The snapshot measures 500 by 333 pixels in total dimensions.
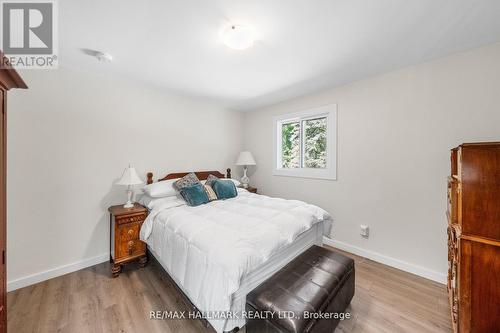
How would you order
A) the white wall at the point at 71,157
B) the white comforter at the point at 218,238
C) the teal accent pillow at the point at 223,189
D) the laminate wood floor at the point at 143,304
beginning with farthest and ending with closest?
the teal accent pillow at the point at 223,189 → the white wall at the point at 71,157 → the laminate wood floor at the point at 143,304 → the white comforter at the point at 218,238

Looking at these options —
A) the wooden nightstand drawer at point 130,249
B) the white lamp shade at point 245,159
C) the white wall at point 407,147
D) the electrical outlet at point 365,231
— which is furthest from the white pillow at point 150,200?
the electrical outlet at point 365,231

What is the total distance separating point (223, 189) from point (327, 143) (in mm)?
1738

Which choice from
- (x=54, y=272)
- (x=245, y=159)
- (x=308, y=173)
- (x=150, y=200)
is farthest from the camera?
(x=245, y=159)

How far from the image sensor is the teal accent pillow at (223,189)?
9.39 ft

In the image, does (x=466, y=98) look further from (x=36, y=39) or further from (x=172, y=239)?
(x=36, y=39)

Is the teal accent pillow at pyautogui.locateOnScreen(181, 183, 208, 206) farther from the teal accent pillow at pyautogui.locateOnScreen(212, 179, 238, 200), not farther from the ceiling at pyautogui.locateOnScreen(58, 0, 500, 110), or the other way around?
the ceiling at pyautogui.locateOnScreen(58, 0, 500, 110)

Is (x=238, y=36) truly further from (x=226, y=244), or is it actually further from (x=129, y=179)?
(x=129, y=179)

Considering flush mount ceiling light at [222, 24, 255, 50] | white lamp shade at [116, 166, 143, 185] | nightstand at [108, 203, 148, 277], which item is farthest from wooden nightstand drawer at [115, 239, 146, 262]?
flush mount ceiling light at [222, 24, 255, 50]

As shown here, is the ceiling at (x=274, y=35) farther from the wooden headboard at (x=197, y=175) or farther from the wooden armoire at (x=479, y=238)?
the wooden headboard at (x=197, y=175)

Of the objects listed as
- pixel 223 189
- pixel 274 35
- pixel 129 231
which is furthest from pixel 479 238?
pixel 129 231

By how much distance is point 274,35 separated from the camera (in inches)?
67.4

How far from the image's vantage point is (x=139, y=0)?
1.33 meters

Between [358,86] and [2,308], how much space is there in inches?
145

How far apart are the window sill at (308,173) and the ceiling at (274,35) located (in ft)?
4.37
